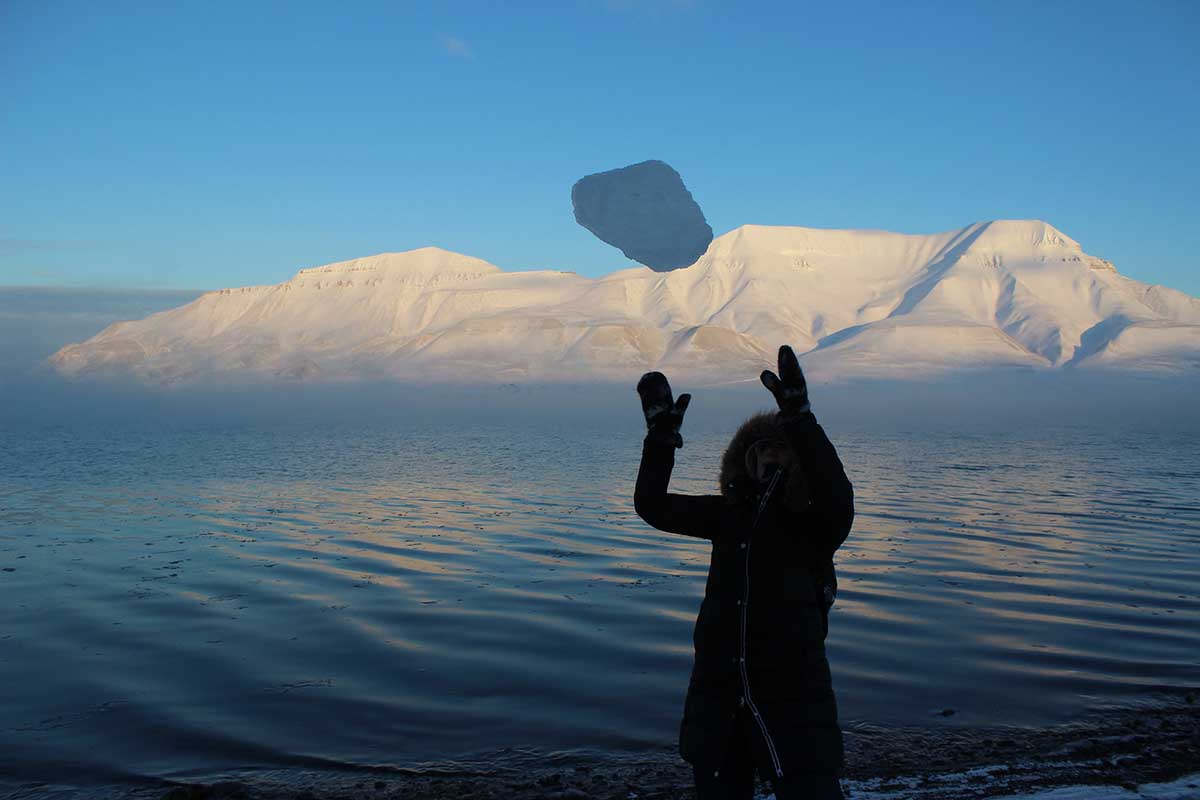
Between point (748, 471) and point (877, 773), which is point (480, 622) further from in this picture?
point (748, 471)

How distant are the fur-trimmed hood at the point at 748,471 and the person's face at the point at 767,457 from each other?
0.03m

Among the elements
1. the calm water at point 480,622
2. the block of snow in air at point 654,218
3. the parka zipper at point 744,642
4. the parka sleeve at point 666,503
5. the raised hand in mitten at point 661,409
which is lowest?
the calm water at point 480,622

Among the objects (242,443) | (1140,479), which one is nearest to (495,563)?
(1140,479)

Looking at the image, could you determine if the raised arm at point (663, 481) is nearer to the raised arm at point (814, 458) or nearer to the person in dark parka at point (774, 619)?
the person in dark parka at point (774, 619)

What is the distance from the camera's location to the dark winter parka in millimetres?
4246

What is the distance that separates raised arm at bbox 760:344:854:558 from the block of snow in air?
944 centimetres

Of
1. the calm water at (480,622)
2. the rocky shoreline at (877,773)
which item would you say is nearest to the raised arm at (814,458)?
the rocky shoreline at (877,773)

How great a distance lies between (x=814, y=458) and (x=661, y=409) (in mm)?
923

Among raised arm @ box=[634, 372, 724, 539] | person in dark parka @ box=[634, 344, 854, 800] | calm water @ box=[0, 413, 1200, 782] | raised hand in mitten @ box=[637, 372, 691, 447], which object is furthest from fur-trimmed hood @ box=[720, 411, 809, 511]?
calm water @ box=[0, 413, 1200, 782]

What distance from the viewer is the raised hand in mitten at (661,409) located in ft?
16.3

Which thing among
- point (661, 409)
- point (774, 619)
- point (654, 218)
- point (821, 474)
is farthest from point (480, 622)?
point (821, 474)

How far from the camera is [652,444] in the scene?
496 cm

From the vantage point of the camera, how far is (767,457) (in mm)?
4605

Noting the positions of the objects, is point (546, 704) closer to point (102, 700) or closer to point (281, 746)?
point (281, 746)
